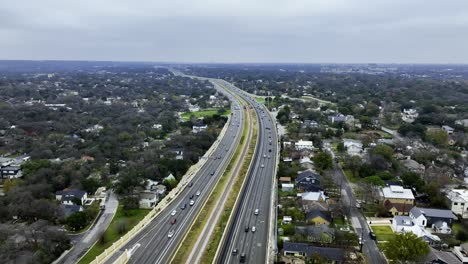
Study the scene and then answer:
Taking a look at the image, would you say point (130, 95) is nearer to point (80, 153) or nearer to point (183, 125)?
point (183, 125)

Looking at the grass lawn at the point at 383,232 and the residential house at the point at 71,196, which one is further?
the residential house at the point at 71,196

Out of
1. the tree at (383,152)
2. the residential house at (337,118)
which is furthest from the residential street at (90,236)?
the residential house at (337,118)

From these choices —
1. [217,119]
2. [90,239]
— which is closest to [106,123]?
[217,119]

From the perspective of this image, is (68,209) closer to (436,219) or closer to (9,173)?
(9,173)

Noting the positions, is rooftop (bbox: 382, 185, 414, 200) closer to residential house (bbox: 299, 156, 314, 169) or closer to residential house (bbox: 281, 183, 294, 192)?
residential house (bbox: 281, 183, 294, 192)

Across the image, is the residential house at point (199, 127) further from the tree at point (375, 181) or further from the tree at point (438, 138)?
the tree at point (438, 138)

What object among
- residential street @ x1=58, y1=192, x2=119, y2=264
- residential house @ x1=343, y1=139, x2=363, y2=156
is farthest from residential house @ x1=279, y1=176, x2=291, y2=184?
residential street @ x1=58, y1=192, x2=119, y2=264
